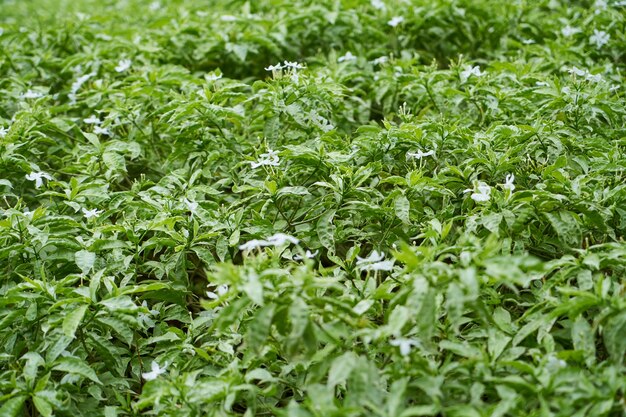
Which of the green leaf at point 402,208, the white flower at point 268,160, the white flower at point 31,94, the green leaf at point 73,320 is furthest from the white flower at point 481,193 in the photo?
the white flower at point 31,94

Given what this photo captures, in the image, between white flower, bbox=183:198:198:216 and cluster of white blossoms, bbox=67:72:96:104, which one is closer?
white flower, bbox=183:198:198:216

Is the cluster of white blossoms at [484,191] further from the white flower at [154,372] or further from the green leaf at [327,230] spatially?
the white flower at [154,372]

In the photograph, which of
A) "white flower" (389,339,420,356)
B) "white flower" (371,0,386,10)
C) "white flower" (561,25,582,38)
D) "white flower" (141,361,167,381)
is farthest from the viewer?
"white flower" (371,0,386,10)

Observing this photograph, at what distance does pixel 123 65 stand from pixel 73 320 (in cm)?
160

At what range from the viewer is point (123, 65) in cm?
304

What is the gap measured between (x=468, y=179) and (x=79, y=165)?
4.65 ft

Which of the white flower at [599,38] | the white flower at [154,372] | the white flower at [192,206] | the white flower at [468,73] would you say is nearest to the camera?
the white flower at [154,372]

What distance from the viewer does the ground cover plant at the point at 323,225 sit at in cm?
155

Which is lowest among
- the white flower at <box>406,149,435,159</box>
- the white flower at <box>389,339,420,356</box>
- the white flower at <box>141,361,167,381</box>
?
the white flower at <box>141,361,167,381</box>

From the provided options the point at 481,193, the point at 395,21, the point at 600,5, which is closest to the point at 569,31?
the point at 600,5

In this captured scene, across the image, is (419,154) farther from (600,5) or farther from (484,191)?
(600,5)

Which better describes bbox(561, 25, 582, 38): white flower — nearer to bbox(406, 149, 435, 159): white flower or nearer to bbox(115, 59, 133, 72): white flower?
bbox(406, 149, 435, 159): white flower

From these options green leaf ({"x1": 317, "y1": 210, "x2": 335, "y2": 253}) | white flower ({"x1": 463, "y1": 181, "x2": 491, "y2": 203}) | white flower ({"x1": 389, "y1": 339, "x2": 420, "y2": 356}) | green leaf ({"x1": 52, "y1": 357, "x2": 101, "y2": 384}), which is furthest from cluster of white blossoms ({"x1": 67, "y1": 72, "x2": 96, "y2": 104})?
white flower ({"x1": 389, "y1": 339, "x2": 420, "y2": 356})

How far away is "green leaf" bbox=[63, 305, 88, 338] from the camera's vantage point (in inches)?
66.5
